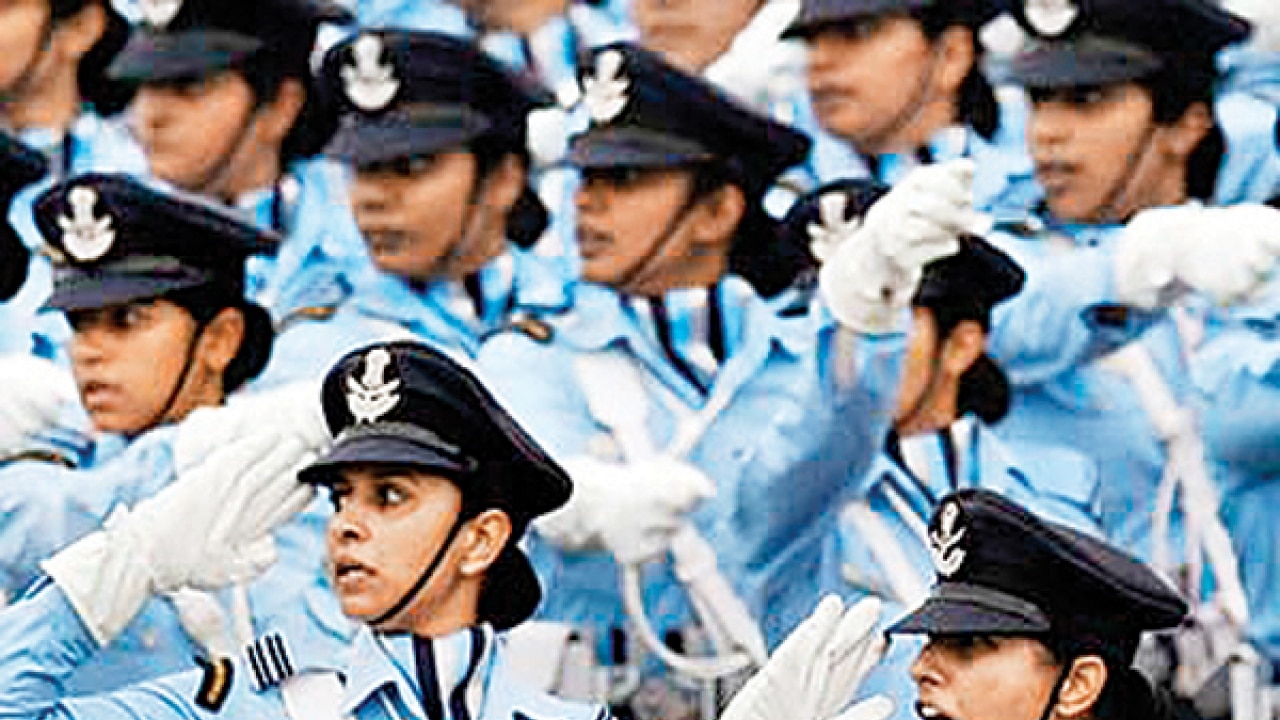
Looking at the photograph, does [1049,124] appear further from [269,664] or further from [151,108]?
[151,108]

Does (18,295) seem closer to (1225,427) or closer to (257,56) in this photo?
(257,56)

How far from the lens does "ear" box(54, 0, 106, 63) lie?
9.69m

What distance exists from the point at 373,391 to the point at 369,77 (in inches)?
55.7

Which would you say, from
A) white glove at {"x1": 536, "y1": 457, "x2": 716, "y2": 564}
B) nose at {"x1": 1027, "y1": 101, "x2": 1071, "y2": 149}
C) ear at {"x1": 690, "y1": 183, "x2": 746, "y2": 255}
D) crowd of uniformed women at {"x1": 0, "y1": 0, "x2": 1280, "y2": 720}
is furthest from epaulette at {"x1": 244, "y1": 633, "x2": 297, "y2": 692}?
nose at {"x1": 1027, "y1": 101, "x2": 1071, "y2": 149}

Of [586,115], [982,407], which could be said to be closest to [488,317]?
[586,115]

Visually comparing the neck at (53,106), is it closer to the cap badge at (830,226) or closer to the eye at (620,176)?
the eye at (620,176)

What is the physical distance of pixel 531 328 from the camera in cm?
904

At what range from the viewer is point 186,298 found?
895 centimetres

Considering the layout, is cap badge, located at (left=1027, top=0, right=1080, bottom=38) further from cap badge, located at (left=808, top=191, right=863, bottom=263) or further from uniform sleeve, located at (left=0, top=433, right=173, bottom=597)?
uniform sleeve, located at (left=0, top=433, right=173, bottom=597)

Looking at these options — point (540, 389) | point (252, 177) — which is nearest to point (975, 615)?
A: point (540, 389)

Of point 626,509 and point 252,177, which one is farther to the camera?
point 252,177

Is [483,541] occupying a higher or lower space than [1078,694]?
higher

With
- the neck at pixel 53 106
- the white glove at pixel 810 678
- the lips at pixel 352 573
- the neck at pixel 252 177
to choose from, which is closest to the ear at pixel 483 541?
the lips at pixel 352 573

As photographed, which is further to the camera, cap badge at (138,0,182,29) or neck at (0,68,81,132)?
neck at (0,68,81,132)
